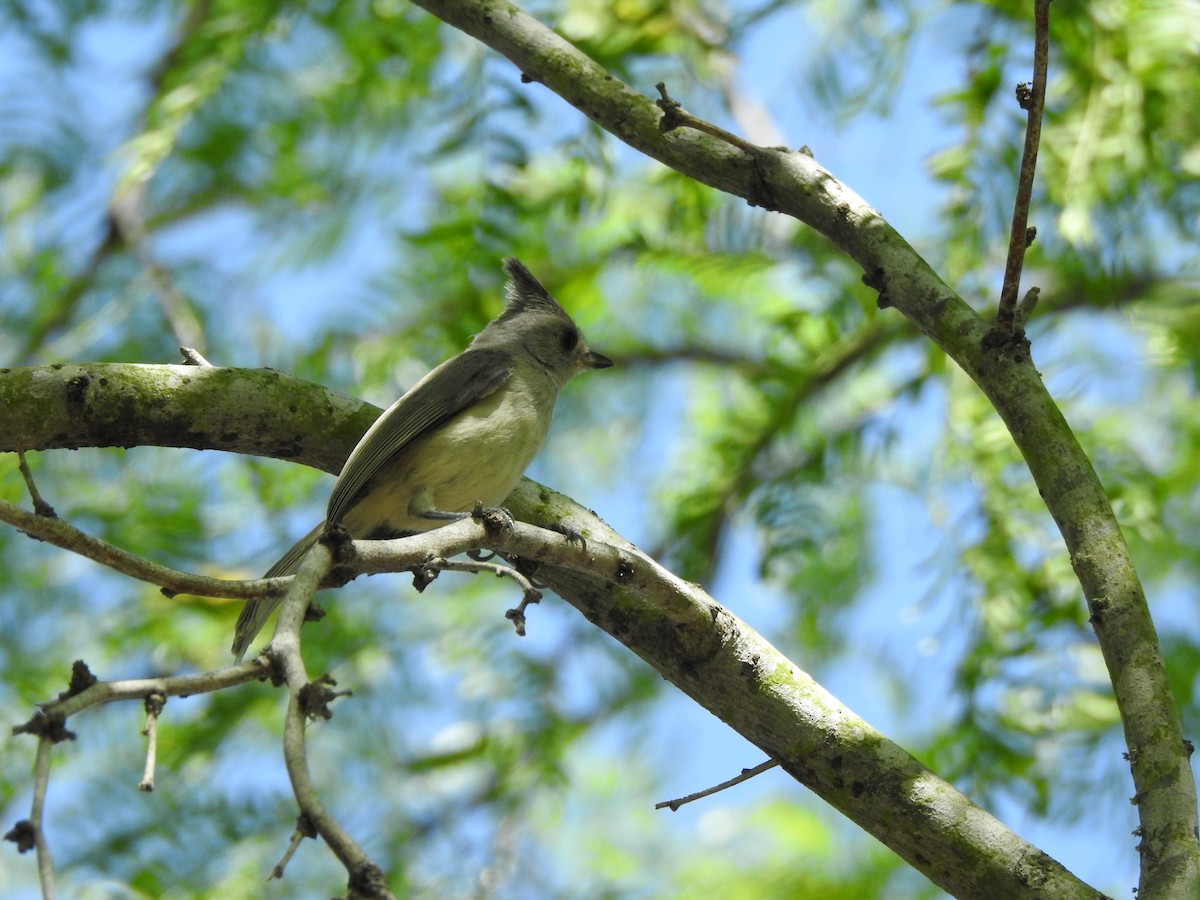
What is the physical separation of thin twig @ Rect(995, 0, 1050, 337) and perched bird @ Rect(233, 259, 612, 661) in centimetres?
133

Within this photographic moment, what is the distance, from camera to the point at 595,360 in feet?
13.2

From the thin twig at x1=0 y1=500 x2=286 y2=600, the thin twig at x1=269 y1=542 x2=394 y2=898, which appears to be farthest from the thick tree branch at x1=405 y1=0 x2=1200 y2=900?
the thin twig at x1=0 y1=500 x2=286 y2=600

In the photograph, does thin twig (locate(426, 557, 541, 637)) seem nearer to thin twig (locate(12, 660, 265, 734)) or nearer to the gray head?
thin twig (locate(12, 660, 265, 734))

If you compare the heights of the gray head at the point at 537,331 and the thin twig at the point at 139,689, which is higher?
the gray head at the point at 537,331

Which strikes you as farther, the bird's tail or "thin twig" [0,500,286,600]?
the bird's tail

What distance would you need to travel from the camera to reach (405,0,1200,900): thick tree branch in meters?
1.96

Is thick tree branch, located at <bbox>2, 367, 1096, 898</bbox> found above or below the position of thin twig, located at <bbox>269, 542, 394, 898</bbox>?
above

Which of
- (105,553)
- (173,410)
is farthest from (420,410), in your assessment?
(105,553)

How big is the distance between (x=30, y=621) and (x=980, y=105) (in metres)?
3.97

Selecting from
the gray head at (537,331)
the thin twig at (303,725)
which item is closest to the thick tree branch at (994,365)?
the gray head at (537,331)

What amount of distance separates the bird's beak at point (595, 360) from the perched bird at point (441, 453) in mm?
362

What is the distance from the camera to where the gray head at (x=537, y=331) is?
3820mm

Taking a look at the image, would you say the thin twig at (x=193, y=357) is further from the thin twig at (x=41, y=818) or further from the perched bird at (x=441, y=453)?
the thin twig at (x=41, y=818)

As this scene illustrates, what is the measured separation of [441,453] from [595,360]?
1.00 m
